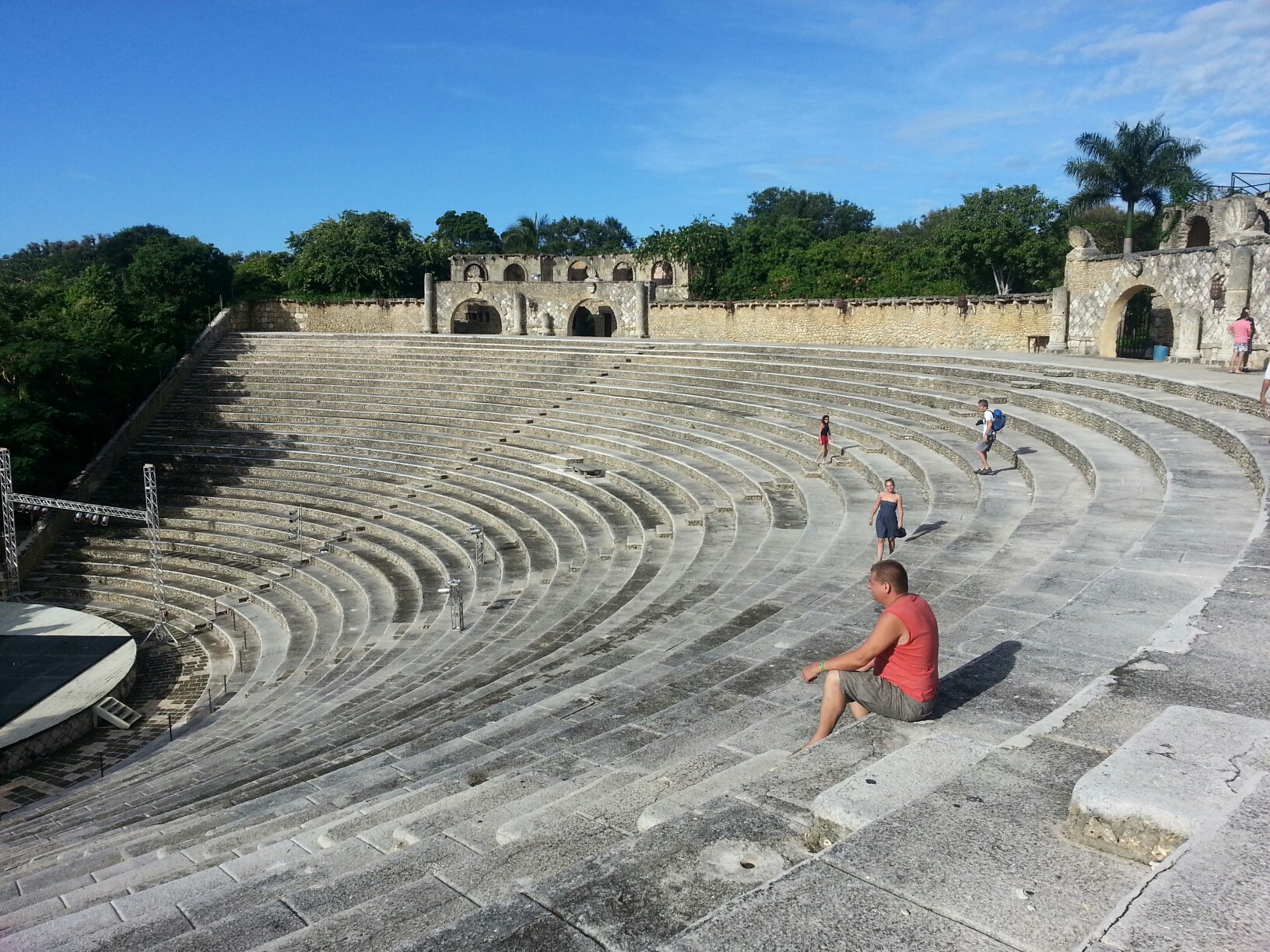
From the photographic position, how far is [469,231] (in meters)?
70.1

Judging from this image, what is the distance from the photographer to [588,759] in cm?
484

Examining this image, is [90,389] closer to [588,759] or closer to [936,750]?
[588,759]

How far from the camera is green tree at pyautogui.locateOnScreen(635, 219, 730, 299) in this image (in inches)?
1548

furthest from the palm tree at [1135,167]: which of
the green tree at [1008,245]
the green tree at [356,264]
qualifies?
the green tree at [356,264]

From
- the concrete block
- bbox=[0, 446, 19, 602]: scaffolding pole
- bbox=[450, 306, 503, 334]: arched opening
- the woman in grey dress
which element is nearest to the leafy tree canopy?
bbox=[0, 446, 19, 602]: scaffolding pole

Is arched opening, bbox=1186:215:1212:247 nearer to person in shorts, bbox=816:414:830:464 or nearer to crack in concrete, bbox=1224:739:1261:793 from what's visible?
person in shorts, bbox=816:414:830:464

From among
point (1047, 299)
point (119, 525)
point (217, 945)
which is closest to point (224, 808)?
point (217, 945)

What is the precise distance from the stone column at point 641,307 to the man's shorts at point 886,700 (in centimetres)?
2822

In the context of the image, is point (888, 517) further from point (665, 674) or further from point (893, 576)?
point (893, 576)

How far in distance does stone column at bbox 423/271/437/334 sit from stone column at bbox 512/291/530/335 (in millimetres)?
3148

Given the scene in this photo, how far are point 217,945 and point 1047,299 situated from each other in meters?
23.6

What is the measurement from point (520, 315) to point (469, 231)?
130 ft

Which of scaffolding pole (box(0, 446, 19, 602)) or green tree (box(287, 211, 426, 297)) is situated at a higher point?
green tree (box(287, 211, 426, 297))

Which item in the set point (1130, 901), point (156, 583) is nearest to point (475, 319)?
point (156, 583)
